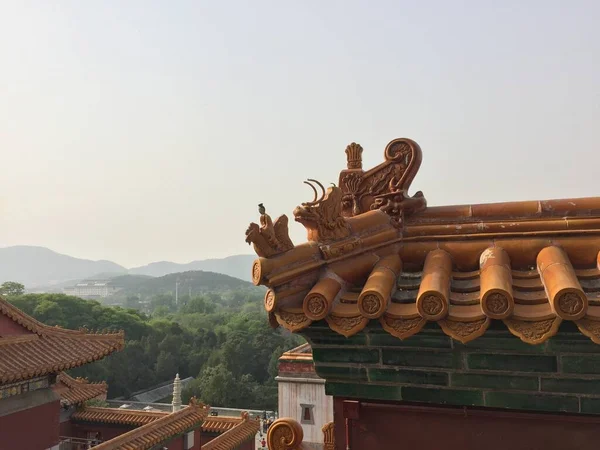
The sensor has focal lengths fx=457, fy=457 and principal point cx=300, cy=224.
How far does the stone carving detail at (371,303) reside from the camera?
2.46 meters

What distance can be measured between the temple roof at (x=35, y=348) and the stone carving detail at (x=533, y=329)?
1041 cm

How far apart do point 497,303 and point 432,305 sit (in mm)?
310

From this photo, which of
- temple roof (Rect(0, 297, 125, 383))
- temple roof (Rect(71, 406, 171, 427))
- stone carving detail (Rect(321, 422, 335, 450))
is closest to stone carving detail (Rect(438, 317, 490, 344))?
stone carving detail (Rect(321, 422, 335, 450))

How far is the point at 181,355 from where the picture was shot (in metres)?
56.2

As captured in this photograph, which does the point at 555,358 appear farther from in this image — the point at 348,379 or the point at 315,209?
the point at 315,209

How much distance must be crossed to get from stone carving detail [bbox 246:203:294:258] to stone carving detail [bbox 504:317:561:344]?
4.30ft

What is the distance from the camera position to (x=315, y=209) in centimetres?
299

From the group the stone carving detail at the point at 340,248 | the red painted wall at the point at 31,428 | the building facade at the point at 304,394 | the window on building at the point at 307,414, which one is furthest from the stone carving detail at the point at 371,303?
the window on building at the point at 307,414

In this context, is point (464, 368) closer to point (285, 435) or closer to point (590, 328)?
point (590, 328)

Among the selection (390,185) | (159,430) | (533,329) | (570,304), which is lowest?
(159,430)

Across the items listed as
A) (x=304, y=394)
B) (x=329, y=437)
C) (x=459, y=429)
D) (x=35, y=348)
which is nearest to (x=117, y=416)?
(x=304, y=394)

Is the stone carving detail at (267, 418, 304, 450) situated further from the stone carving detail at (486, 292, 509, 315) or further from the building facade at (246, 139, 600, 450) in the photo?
the stone carving detail at (486, 292, 509, 315)

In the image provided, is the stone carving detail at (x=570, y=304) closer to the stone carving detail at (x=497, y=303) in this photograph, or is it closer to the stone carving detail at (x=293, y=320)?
the stone carving detail at (x=497, y=303)

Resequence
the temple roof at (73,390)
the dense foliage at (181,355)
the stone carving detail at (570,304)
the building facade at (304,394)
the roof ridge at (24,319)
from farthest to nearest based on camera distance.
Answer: the dense foliage at (181,355)
the temple roof at (73,390)
the building facade at (304,394)
the roof ridge at (24,319)
the stone carving detail at (570,304)
